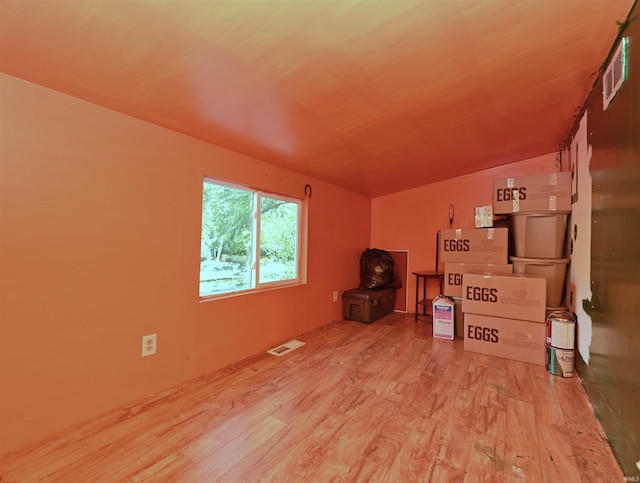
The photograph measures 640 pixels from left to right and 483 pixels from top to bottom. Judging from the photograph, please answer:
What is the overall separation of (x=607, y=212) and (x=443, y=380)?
152 centimetres

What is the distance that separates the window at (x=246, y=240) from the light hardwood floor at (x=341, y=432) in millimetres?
748

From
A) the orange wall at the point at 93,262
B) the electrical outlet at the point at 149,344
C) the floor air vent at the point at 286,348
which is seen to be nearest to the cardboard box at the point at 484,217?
the floor air vent at the point at 286,348

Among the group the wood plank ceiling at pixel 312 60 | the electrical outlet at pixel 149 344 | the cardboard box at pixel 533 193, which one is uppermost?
the wood plank ceiling at pixel 312 60

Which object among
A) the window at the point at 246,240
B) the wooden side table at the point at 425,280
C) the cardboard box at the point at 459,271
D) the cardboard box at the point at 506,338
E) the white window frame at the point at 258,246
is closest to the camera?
the window at the point at 246,240

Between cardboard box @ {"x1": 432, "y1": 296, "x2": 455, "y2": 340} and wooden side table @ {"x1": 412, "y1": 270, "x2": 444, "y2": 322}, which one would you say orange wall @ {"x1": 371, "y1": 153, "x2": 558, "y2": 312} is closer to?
wooden side table @ {"x1": 412, "y1": 270, "x2": 444, "y2": 322}

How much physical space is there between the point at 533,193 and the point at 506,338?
1.43 m

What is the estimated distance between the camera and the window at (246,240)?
228cm

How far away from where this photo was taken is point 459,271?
10.6ft

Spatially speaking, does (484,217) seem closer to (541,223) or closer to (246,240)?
(541,223)

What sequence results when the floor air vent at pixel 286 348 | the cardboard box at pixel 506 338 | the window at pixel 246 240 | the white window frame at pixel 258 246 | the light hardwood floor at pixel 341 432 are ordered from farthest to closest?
the floor air vent at pixel 286 348 < the cardboard box at pixel 506 338 < the white window frame at pixel 258 246 < the window at pixel 246 240 < the light hardwood floor at pixel 341 432

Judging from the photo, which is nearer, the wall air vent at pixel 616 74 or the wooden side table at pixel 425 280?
the wall air vent at pixel 616 74

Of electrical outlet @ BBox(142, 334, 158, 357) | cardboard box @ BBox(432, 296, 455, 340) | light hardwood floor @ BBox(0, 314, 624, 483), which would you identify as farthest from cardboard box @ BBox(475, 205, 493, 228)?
electrical outlet @ BBox(142, 334, 158, 357)

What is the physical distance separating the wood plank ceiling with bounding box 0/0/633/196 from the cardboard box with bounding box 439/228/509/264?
1.21 meters

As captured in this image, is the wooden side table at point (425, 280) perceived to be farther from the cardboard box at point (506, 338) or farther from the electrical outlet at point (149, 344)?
the electrical outlet at point (149, 344)
